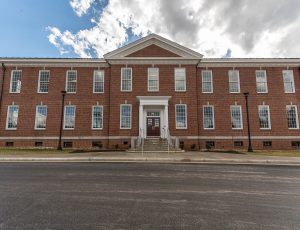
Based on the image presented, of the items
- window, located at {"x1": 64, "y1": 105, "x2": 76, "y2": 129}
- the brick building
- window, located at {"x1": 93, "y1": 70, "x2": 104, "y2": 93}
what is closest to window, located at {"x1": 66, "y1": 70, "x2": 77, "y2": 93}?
the brick building

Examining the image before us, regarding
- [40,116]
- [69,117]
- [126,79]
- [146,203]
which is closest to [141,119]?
[126,79]

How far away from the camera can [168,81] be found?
23.3 metres

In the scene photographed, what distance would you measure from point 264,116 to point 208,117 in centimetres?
641

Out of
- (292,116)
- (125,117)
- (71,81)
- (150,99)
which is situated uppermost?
(71,81)

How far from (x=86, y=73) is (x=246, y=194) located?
875 inches

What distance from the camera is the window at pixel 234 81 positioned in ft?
78.7

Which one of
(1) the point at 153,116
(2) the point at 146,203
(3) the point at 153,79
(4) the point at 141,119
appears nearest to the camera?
(2) the point at 146,203

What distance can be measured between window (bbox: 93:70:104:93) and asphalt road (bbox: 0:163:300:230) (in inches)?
669

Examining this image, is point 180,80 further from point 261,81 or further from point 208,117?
point 261,81

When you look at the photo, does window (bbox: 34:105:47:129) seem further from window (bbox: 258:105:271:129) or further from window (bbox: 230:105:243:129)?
window (bbox: 258:105:271:129)

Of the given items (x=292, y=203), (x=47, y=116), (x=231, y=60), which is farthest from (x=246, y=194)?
(x=47, y=116)

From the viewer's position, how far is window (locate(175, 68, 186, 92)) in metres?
23.3

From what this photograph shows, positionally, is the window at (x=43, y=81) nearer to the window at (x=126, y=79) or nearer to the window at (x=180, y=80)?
the window at (x=126, y=79)

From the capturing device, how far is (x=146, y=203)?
4.98 meters
